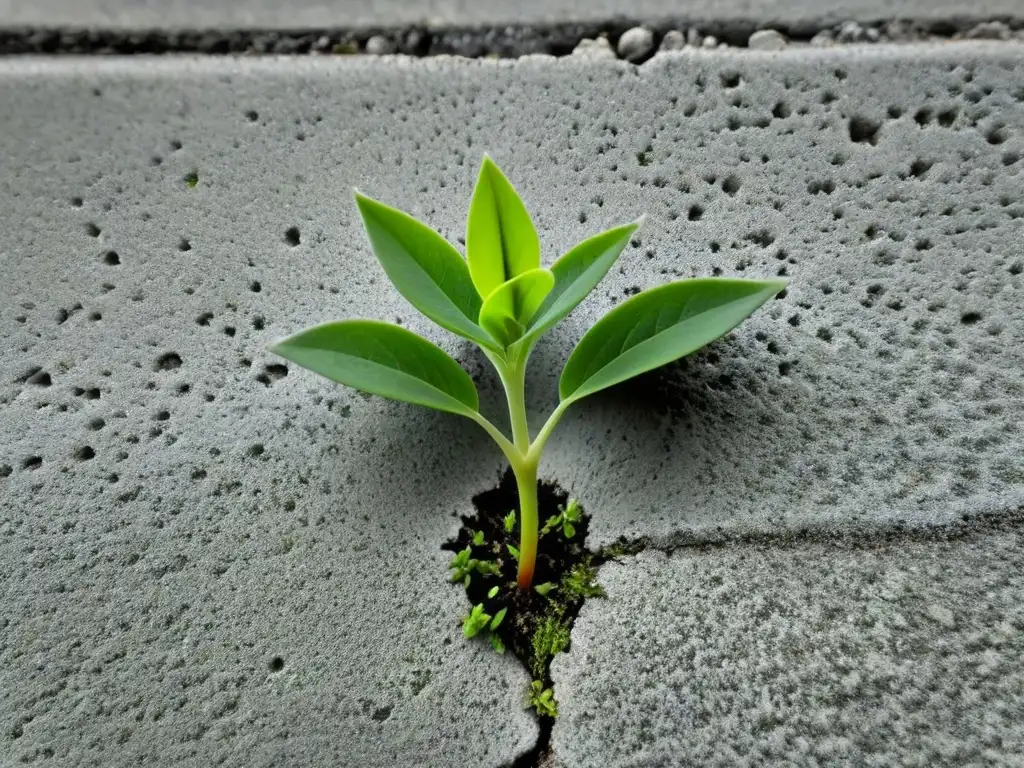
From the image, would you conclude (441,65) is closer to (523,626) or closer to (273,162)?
(273,162)

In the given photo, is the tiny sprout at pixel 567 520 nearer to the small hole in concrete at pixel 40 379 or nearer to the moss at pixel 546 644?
the moss at pixel 546 644

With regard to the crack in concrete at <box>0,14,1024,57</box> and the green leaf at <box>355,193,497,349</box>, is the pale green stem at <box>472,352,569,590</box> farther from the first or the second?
the crack in concrete at <box>0,14,1024,57</box>

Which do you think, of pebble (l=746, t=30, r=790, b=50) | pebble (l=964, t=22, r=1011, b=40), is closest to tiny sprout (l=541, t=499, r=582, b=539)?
pebble (l=746, t=30, r=790, b=50)

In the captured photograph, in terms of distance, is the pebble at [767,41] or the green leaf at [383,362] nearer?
the green leaf at [383,362]

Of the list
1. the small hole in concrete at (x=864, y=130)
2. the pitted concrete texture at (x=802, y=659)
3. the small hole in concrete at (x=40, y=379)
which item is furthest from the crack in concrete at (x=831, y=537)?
the small hole in concrete at (x=40, y=379)

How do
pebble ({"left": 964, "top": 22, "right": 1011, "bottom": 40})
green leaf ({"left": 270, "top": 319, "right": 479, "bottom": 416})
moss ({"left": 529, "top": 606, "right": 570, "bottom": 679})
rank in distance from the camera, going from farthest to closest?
pebble ({"left": 964, "top": 22, "right": 1011, "bottom": 40})
moss ({"left": 529, "top": 606, "right": 570, "bottom": 679})
green leaf ({"left": 270, "top": 319, "right": 479, "bottom": 416})

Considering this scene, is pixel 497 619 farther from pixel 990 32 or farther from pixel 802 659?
pixel 990 32
